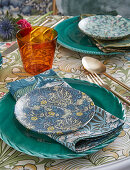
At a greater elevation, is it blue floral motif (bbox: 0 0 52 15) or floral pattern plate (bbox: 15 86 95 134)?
floral pattern plate (bbox: 15 86 95 134)

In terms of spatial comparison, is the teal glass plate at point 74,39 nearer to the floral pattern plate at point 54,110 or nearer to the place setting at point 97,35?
the place setting at point 97,35

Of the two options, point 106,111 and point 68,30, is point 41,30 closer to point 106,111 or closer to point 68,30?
point 68,30

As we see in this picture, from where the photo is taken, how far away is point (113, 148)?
491 mm

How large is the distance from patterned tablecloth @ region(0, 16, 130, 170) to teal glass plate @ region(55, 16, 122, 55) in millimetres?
28

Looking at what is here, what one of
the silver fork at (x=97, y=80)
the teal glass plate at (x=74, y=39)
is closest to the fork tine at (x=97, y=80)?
the silver fork at (x=97, y=80)

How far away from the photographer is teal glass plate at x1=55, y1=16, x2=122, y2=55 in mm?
846

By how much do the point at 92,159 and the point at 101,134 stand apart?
49 mm

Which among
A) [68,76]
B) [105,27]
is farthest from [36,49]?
[105,27]

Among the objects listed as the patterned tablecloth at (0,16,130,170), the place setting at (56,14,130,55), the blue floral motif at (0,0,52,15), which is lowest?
the blue floral motif at (0,0,52,15)

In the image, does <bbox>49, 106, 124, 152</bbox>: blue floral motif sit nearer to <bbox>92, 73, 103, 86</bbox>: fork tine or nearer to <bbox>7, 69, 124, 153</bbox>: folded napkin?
<bbox>7, 69, 124, 153</bbox>: folded napkin

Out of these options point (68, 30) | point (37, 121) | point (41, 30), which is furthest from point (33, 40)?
point (37, 121)

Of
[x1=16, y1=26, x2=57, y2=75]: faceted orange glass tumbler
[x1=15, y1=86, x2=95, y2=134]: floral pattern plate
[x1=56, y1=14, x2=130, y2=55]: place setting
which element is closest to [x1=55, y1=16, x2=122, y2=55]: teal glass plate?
[x1=56, y1=14, x2=130, y2=55]: place setting

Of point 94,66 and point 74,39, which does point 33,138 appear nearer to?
point 94,66

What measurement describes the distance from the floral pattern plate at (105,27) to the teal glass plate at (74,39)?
3cm
